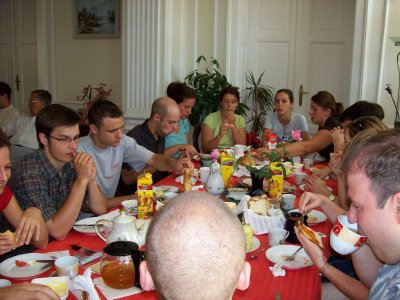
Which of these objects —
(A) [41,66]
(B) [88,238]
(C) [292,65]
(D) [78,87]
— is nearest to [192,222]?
(B) [88,238]

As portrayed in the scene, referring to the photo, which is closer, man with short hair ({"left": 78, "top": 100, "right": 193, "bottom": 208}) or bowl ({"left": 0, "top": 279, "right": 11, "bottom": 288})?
bowl ({"left": 0, "top": 279, "right": 11, "bottom": 288})

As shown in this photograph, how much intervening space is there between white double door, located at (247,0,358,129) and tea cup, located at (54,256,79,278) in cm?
445

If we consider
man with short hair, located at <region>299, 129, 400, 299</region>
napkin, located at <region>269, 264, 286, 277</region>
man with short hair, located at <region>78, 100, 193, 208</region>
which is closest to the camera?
man with short hair, located at <region>299, 129, 400, 299</region>

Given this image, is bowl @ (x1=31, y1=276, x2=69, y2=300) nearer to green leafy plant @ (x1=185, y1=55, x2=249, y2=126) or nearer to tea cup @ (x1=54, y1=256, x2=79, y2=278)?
tea cup @ (x1=54, y1=256, x2=79, y2=278)

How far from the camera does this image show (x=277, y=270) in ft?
5.19

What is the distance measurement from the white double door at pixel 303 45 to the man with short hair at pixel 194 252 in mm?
4744

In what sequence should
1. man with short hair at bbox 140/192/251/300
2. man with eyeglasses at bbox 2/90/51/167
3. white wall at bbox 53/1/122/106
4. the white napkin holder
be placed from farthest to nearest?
white wall at bbox 53/1/122/106
man with eyeglasses at bbox 2/90/51/167
the white napkin holder
man with short hair at bbox 140/192/251/300

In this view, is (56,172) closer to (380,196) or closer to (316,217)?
(316,217)

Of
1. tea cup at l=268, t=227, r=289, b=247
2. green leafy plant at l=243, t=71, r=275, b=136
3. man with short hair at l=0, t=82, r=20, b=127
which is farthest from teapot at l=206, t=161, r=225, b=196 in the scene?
man with short hair at l=0, t=82, r=20, b=127

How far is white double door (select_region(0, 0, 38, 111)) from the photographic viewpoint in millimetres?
6836

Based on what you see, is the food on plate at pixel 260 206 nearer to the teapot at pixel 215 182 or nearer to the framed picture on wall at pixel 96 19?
the teapot at pixel 215 182

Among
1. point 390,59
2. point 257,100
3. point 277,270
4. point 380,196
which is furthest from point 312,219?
point 257,100

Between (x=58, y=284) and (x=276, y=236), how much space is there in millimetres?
886

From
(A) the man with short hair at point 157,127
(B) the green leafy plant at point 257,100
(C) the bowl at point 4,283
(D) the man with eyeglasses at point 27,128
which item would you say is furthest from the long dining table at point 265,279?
(B) the green leafy plant at point 257,100
